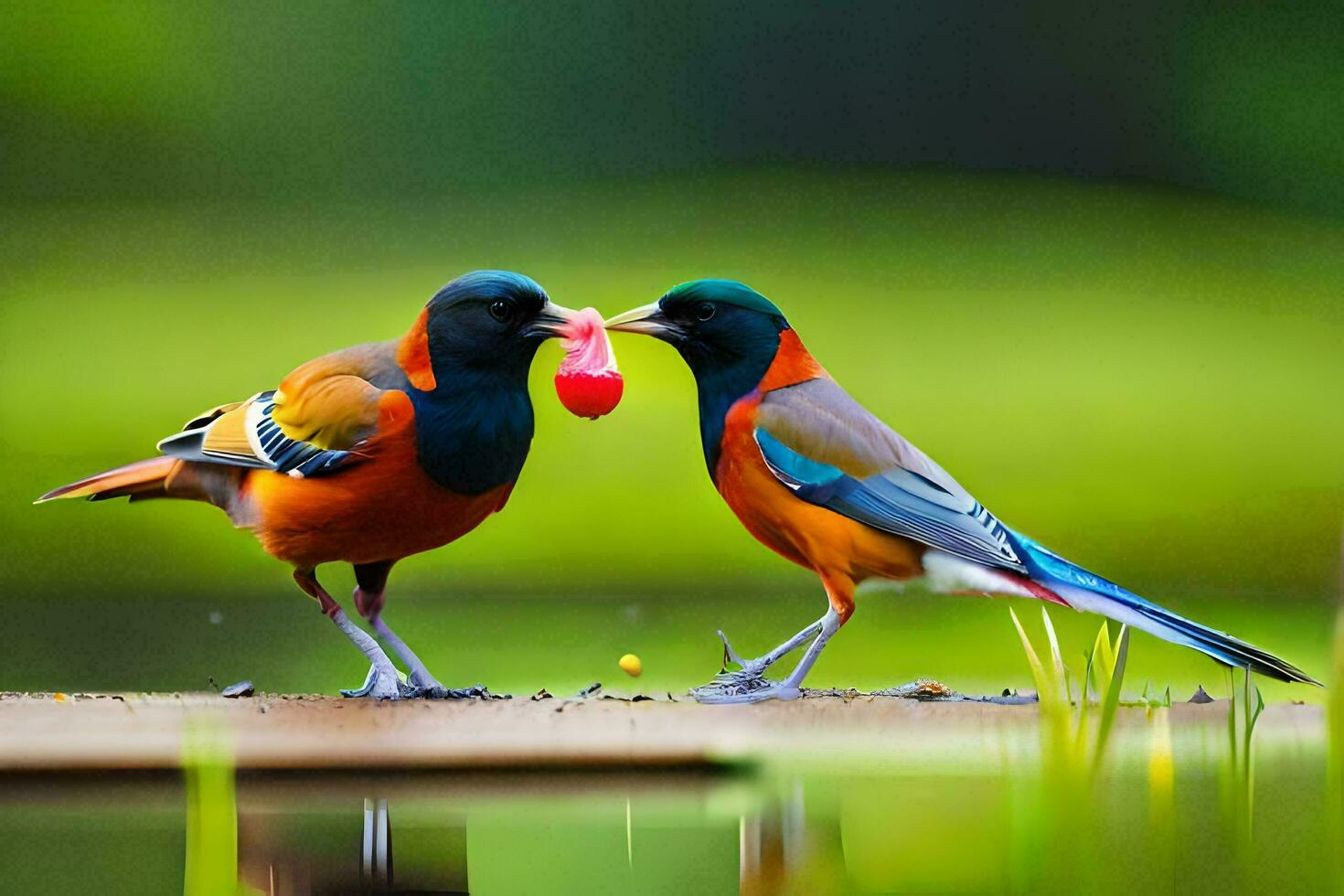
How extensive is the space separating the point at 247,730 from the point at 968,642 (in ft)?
9.31

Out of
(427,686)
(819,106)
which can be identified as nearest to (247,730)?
(427,686)

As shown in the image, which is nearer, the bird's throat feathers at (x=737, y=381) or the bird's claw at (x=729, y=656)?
the bird's throat feathers at (x=737, y=381)

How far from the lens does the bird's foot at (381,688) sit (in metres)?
3.44

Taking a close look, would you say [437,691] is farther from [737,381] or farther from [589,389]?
[737,381]

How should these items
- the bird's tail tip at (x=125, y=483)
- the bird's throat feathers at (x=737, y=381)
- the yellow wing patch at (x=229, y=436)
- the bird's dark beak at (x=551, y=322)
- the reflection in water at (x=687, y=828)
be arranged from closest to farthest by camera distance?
the reflection in water at (x=687, y=828), the bird's dark beak at (x=551, y=322), the bird's throat feathers at (x=737, y=381), the yellow wing patch at (x=229, y=436), the bird's tail tip at (x=125, y=483)

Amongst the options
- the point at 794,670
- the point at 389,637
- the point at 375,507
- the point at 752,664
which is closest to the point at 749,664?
the point at 752,664

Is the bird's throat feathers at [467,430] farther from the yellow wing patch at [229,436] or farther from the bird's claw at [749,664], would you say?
the bird's claw at [749,664]

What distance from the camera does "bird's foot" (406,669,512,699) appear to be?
3443 millimetres

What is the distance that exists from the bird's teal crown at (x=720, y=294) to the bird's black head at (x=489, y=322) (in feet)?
0.70

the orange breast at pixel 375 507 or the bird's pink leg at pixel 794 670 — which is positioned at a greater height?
the orange breast at pixel 375 507

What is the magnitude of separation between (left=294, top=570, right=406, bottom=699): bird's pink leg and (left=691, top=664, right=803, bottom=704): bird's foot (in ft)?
1.95

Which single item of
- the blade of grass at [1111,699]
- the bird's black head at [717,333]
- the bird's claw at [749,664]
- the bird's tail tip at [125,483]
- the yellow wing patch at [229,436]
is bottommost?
the blade of grass at [1111,699]

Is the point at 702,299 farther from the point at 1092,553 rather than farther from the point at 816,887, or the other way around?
the point at 1092,553

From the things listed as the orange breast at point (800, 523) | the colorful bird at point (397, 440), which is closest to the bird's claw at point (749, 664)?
the orange breast at point (800, 523)
